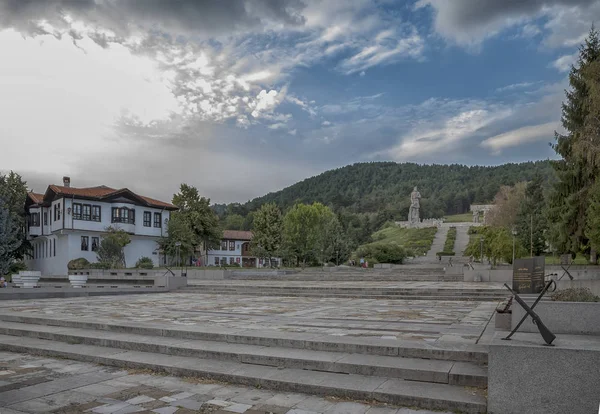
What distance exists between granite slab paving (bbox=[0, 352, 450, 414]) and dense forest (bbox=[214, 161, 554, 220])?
11069cm

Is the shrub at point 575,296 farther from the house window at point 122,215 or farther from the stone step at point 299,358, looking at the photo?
the house window at point 122,215

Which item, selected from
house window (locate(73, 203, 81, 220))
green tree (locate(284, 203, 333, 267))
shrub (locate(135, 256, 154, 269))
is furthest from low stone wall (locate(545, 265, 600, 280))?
house window (locate(73, 203, 81, 220))

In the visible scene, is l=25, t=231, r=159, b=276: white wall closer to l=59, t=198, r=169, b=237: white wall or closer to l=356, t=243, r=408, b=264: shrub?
l=59, t=198, r=169, b=237: white wall

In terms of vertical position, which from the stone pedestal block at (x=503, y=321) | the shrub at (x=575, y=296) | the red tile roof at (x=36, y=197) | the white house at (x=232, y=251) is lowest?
the white house at (x=232, y=251)

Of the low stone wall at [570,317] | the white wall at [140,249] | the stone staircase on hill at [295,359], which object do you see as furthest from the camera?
the white wall at [140,249]

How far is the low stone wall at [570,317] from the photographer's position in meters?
5.64

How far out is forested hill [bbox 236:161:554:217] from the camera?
132750mm

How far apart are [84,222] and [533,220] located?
48.0m

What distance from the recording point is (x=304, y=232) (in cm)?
6388

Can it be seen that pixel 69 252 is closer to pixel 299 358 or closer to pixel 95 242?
pixel 95 242

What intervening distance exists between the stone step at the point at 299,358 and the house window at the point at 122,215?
134ft

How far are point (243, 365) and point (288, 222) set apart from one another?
56.8 metres

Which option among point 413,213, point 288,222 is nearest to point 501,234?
point 288,222

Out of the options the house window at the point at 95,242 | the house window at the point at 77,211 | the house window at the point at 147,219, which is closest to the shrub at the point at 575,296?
→ the house window at the point at 77,211
